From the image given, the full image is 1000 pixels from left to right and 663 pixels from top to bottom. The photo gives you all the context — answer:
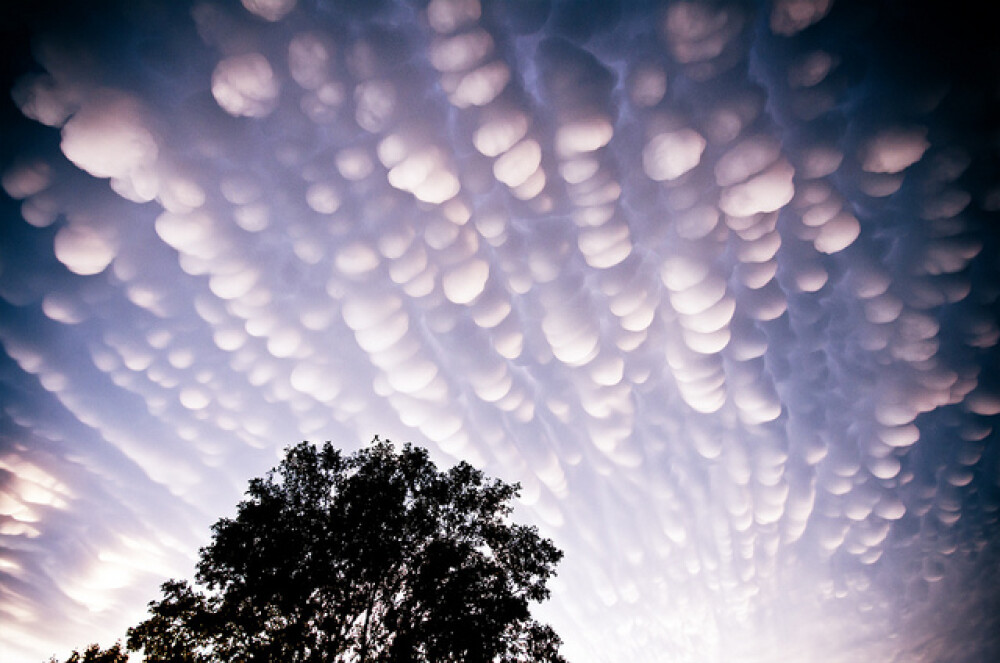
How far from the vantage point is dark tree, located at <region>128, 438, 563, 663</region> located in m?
11.9

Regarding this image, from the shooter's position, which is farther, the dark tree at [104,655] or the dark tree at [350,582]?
the dark tree at [104,655]

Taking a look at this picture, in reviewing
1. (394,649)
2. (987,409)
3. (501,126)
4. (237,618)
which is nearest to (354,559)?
(394,649)

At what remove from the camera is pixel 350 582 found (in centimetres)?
1265

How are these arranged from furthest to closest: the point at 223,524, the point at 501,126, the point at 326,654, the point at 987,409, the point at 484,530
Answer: the point at 987,409 < the point at 484,530 < the point at 223,524 < the point at 326,654 < the point at 501,126

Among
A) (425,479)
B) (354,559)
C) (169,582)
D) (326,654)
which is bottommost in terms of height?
(326,654)

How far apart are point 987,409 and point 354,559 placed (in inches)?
1141

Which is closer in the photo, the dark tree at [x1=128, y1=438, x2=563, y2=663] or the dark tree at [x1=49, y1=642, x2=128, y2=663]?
the dark tree at [x1=128, y1=438, x2=563, y2=663]

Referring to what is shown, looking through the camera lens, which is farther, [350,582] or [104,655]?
[104,655]

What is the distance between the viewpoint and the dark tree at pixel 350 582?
11.9 meters

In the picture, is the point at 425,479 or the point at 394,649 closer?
the point at 394,649

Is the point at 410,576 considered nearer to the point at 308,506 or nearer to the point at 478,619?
the point at 478,619

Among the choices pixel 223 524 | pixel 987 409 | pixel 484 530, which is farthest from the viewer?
pixel 987 409

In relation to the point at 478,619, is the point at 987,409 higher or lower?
higher

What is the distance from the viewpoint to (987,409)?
50.4ft
